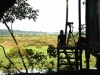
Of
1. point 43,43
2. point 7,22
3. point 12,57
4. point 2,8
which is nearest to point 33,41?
point 43,43

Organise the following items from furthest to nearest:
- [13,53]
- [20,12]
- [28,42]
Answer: [28,42], [13,53], [20,12]

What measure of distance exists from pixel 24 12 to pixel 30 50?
2.06m

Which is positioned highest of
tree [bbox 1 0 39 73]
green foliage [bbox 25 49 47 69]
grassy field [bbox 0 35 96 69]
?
tree [bbox 1 0 39 73]

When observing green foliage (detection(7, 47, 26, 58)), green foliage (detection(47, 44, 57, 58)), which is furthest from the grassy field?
green foliage (detection(47, 44, 57, 58))

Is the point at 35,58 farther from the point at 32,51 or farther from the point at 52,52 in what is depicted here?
the point at 52,52

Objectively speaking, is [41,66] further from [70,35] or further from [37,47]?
[70,35]

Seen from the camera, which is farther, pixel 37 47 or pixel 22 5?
pixel 37 47

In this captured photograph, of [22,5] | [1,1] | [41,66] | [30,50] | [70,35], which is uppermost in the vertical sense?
[22,5]

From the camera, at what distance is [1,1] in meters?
2.22

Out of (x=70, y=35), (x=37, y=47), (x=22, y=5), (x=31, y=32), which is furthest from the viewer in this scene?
(x=31, y=32)

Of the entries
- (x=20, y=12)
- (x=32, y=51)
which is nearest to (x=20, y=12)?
(x=20, y=12)

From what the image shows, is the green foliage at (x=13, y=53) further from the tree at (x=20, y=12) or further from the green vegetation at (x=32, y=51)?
the tree at (x=20, y=12)

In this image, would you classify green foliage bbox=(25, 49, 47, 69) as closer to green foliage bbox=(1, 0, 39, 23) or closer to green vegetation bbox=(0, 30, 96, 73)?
green vegetation bbox=(0, 30, 96, 73)

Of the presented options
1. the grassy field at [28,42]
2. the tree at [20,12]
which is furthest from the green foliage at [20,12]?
the grassy field at [28,42]
